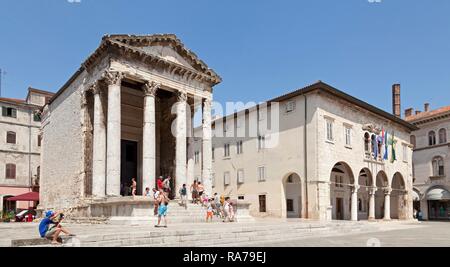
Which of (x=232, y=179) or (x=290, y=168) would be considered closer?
(x=290, y=168)

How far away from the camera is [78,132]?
22984mm

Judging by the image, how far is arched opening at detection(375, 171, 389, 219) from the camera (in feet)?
115

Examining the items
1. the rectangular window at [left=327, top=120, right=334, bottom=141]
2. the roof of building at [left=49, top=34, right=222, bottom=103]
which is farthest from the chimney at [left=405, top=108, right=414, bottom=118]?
the roof of building at [left=49, top=34, right=222, bottom=103]

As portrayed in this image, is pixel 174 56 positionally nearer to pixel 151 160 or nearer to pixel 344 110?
pixel 151 160

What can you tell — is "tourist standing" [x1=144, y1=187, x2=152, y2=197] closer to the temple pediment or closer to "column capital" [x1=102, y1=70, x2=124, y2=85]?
"column capital" [x1=102, y1=70, x2=124, y2=85]

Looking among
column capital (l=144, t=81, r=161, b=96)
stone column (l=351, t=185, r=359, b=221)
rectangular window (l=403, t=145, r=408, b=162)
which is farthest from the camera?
rectangular window (l=403, t=145, r=408, b=162)

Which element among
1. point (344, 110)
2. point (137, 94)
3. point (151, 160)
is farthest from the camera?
point (344, 110)

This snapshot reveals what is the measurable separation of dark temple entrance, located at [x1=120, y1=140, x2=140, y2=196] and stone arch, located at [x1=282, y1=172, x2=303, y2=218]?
443 inches

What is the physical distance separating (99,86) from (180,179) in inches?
259

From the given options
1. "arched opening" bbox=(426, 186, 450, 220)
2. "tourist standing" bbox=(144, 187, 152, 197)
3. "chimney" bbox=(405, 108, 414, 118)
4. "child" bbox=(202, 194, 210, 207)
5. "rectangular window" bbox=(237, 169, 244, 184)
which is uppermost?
"chimney" bbox=(405, 108, 414, 118)

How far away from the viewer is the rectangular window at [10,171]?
125 ft

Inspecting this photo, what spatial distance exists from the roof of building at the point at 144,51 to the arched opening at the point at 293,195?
10823 mm
